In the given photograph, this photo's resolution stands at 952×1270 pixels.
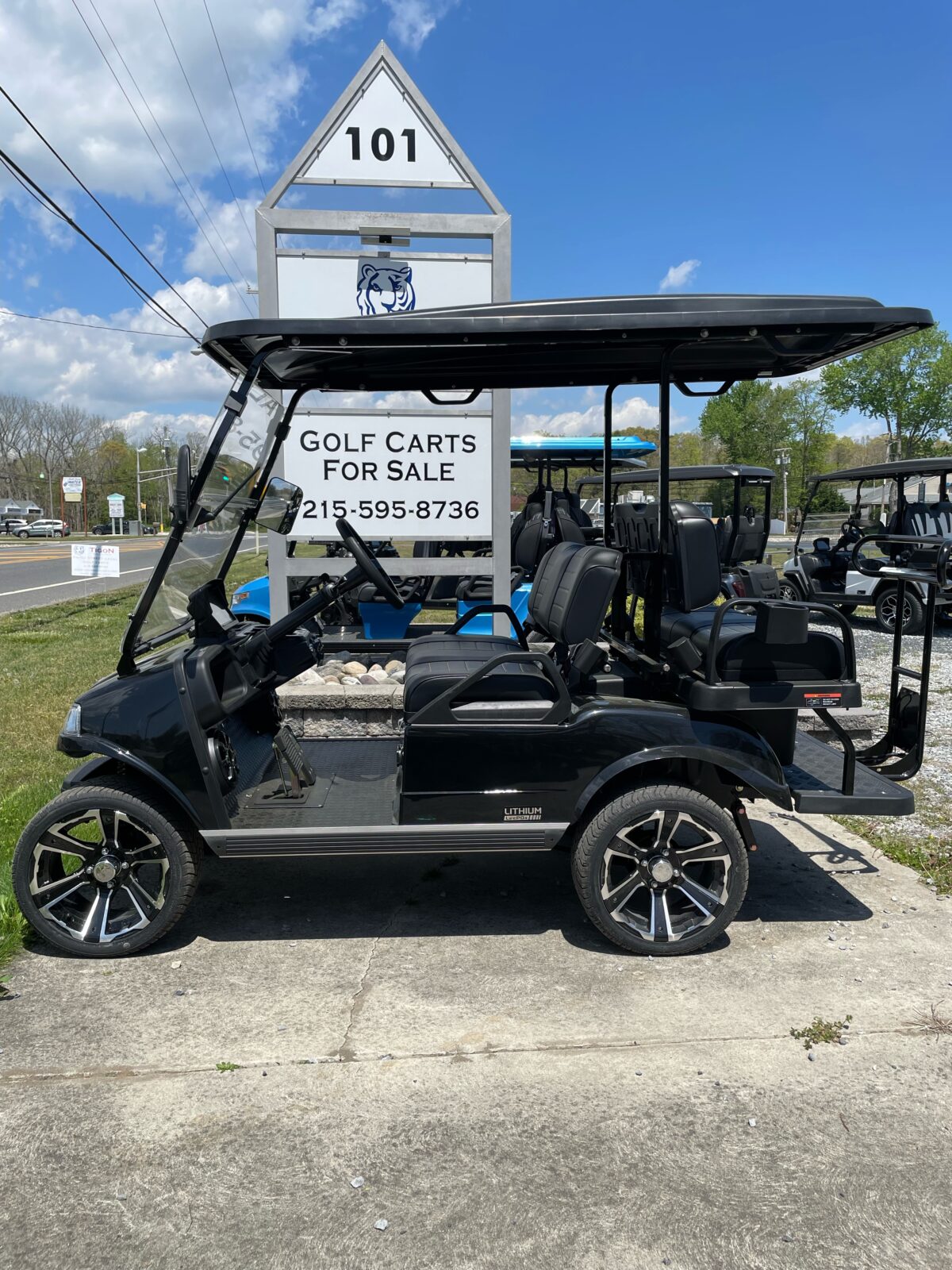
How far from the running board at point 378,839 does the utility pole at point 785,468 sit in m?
47.8

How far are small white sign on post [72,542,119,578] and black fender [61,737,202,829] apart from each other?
8521 mm

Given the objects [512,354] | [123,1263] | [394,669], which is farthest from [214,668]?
[394,669]

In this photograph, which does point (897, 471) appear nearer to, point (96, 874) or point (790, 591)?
point (790, 591)

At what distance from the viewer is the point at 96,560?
38.0 ft

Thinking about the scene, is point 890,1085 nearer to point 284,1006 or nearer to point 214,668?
point 284,1006

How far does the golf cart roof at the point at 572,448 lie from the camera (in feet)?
38.2

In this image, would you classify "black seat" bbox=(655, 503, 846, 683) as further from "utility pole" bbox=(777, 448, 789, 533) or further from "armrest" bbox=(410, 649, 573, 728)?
"utility pole" bbox=(777, 448, 789, 533)

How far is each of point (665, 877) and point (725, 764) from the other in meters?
0.45

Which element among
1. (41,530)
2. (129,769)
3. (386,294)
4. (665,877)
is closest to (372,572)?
(129,769)

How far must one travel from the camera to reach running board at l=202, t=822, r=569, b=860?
3.36 m

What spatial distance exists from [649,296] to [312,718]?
10.1ft

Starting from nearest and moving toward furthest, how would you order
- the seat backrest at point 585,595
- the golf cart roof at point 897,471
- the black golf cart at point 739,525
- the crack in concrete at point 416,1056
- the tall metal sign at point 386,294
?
1. the crack in concrete at point 416,1056
2. the seat backrest at point 585,595
3. the tall metal sign at point 386,294
4. the black golf cart at point 739,525
5. the golf cart roof at point 897,471

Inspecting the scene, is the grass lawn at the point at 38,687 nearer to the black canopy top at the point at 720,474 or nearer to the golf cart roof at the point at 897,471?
the black canopy top at the point at 720,474

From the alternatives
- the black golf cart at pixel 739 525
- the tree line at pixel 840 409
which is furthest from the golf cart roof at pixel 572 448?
the tree line at pixel 840 409
